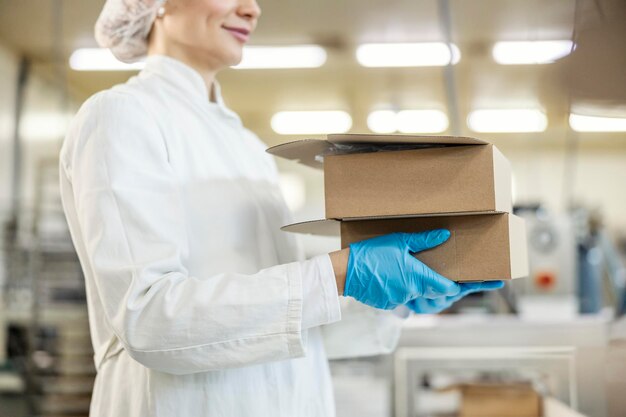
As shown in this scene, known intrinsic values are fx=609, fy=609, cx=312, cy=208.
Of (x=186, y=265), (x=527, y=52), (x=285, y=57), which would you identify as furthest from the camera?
(x=285, y=57)

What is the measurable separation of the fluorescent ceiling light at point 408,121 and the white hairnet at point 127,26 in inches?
200

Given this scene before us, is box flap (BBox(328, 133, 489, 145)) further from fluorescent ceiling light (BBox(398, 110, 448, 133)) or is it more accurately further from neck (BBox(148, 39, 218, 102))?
fluorescent ceiling light (BBox(398, 110, 448, 133))

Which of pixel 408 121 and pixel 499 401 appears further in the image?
pixel 408 121

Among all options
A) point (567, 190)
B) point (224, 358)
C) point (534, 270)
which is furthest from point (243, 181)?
point (567, 190)

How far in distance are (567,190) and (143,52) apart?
8275 mm

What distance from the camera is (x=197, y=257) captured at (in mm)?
1077

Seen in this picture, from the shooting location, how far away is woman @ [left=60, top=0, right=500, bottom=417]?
0.91 meters

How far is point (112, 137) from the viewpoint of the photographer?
3.23 feet

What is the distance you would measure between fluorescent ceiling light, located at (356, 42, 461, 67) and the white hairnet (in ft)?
11.5

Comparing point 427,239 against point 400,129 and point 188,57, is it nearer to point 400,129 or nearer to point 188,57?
point 188,57

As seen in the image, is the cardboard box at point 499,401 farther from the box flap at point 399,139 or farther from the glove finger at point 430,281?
the box flap at point 399,139

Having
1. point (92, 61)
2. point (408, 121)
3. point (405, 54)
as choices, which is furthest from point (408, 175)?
point (408, 121)

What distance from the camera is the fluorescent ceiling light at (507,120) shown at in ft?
22.6

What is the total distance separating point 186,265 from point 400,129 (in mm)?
5528
